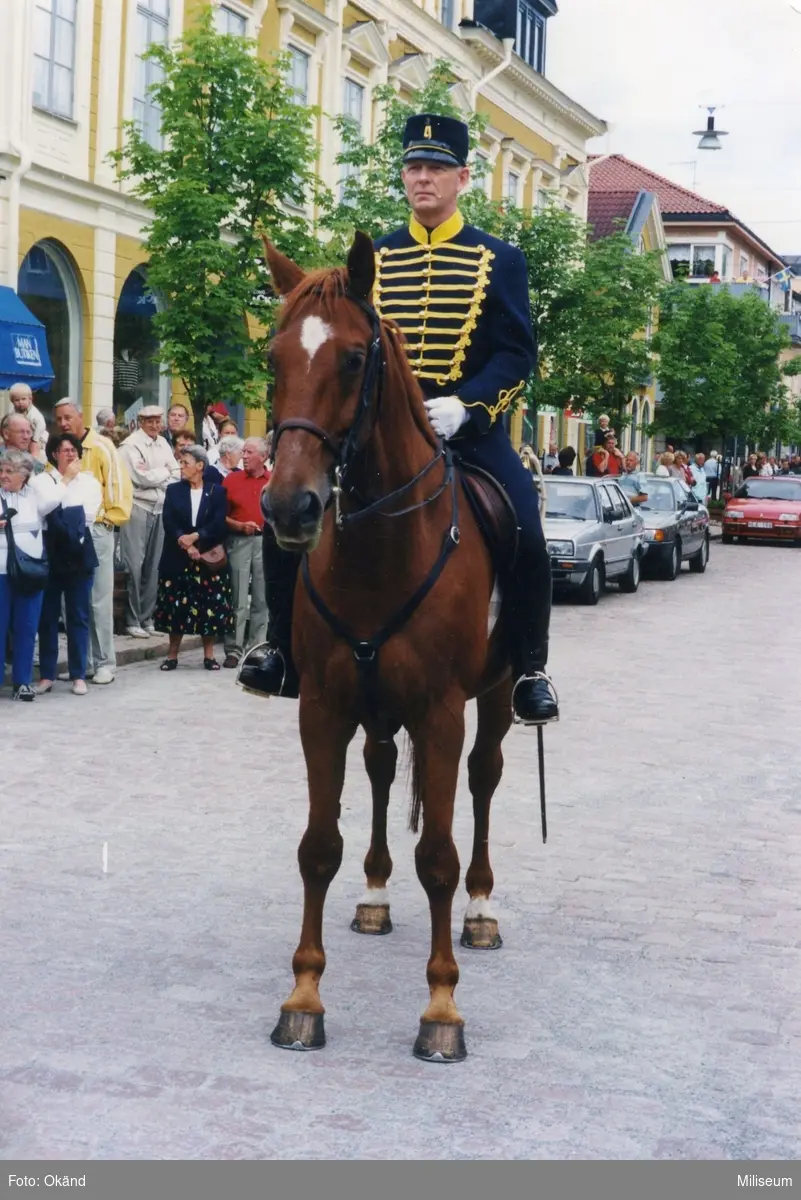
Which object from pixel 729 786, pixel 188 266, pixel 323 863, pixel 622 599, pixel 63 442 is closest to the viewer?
pixel 323 863

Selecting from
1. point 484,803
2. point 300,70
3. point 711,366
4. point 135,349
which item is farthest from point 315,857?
point 711,366

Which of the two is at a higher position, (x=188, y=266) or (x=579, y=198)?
(x=579, y=198)

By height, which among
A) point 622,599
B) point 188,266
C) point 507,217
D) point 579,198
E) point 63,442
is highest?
point 579,198

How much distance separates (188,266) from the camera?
20.3m

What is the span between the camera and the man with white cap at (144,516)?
15926 mm

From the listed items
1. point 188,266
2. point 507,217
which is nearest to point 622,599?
point 188,266

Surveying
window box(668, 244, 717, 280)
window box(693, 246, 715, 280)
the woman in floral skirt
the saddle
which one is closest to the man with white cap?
the woman in floral skirt

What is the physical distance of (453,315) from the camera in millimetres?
5984

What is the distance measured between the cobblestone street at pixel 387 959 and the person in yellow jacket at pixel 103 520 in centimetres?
187

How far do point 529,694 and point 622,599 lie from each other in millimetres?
17639

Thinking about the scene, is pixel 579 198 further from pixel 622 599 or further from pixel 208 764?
pixel 208 764

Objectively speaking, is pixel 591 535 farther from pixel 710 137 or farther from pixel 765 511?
pixel 710 137

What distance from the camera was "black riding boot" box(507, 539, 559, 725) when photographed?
6.22 metres

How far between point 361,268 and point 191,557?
33.2 feet
